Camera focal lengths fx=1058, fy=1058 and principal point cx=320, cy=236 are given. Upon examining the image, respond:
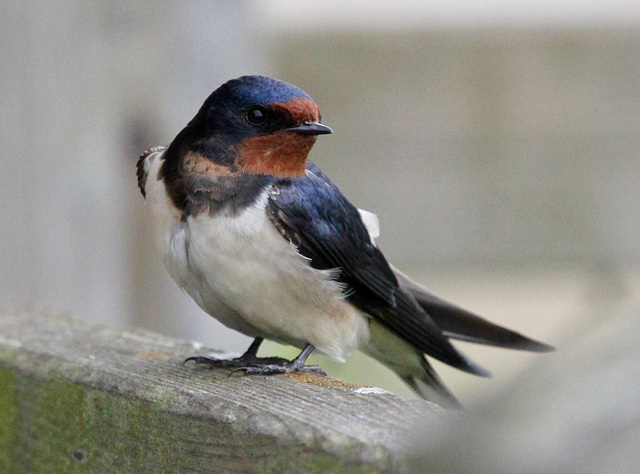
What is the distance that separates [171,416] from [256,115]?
0.89m

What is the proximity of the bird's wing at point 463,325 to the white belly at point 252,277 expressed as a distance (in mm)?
243

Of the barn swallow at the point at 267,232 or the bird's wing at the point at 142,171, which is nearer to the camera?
the barn swallow at the point at 267,232

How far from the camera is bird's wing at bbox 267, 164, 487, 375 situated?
2014 millimetres

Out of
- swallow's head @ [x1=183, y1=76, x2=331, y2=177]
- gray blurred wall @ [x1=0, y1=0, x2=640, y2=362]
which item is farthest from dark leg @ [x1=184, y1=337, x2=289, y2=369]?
gray blurred wall @ [x1=0, y1=0, x2=640, y2=362]

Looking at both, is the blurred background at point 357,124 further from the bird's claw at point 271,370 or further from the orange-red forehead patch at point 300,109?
the bird's claw at point 271,370

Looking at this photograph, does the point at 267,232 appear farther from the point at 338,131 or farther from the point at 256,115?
the point at 338,131

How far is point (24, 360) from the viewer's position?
1.56m

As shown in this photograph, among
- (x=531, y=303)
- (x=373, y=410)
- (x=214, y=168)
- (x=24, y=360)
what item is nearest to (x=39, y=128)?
(x=214, y=168)

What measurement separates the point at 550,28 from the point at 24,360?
79.0 inches

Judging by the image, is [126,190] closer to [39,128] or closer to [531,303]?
[39,128]

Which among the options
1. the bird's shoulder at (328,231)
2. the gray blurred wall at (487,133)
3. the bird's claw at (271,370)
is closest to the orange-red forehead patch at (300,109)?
the bird's shoulder at (328,231)

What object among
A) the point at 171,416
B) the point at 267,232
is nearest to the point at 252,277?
the point at 267,232

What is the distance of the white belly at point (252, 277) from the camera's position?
6.34 ft

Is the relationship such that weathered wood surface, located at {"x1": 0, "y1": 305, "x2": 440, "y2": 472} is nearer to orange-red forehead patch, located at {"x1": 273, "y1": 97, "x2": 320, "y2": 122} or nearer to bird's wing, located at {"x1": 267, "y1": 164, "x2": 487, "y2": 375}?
bird's wing, located at {"x1": 267, "y1": 164, "x2": 487, "y2": 375}
